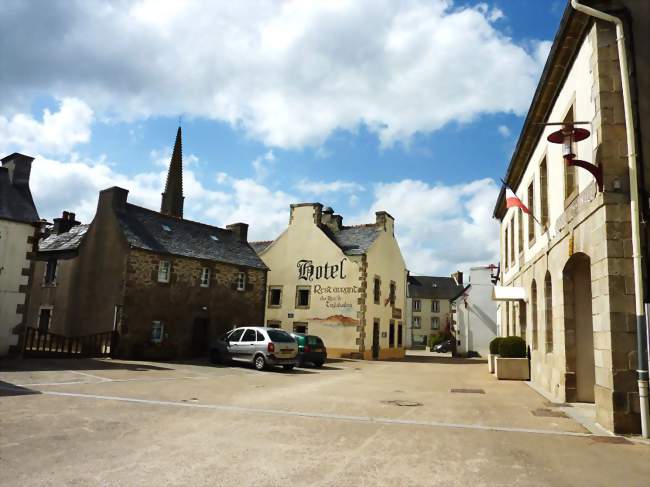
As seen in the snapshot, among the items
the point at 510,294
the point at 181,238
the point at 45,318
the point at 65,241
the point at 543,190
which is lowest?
the point at 45,318

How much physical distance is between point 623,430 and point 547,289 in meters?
6.69

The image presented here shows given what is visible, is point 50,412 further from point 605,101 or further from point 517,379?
point 517,379

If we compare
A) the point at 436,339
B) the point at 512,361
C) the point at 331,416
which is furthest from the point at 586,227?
the point at 436,339

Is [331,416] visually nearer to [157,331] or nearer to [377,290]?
[157,331]

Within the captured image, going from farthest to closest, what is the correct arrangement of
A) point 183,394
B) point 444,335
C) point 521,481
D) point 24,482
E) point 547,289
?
point 444,335, point 547,289, point 183,394, point 521,481, point 24,482

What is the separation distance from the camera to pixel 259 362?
1927 cm

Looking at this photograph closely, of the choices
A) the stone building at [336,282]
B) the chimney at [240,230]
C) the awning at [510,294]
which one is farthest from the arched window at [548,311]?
the chimney at [240,230]

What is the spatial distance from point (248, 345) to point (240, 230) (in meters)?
13.6

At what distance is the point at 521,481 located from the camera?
→ 5.54 metres

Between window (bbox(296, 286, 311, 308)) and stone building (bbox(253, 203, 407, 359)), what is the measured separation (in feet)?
0.22

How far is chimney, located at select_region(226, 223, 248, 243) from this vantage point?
32.1 metres

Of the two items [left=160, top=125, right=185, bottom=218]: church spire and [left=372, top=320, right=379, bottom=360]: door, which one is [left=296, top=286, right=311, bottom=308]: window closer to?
[left=372, top=320, right=379, bottom=360]: door

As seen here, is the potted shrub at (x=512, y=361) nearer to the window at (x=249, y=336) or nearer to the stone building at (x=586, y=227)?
the stone building at (x=586, y=227)

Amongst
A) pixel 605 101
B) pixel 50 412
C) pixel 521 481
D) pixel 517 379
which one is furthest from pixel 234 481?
pixel 517 379
